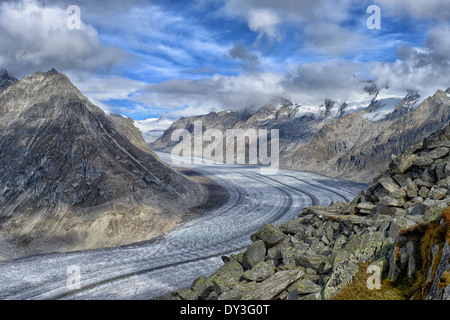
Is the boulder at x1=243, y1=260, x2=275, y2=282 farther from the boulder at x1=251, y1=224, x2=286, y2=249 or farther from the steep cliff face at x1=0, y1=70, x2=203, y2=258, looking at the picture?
the steep cliff face at x1=0, y1=70, x2=203, y2=258

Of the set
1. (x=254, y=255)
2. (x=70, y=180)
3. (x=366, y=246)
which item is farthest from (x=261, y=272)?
(x=70, y=180)

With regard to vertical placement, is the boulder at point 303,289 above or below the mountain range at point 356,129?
below

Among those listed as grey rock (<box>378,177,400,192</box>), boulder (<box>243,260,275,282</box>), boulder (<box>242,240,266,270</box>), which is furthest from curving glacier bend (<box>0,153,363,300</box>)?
grey rock (<box>378,177,400,192</box>)

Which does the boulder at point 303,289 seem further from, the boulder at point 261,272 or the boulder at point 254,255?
the boulder at point 254,255

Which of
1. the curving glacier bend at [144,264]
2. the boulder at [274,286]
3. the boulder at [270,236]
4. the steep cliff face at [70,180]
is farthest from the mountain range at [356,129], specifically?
the boulder at [274,286]

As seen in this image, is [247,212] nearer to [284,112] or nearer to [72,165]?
[72,165]

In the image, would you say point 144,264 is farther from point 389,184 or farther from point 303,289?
point 389,184
